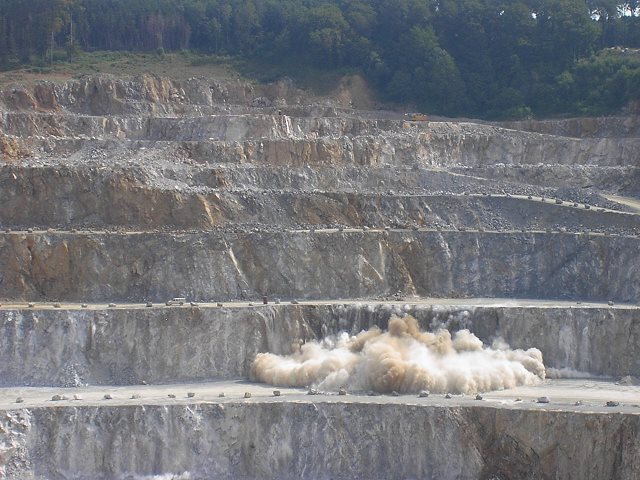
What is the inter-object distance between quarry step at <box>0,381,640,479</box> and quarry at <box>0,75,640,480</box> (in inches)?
2.9

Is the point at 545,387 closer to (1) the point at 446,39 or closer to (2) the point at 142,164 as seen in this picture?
(2) the point at 142,164

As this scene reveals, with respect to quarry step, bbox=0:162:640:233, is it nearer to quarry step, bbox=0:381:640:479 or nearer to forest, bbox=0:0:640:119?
quarry step, bbox=0:381:640:479

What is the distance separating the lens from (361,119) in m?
88.8

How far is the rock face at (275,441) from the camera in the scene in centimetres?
4728

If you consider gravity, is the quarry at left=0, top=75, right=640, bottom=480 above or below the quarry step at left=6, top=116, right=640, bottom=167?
below

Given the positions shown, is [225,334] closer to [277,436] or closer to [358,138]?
[277,436]

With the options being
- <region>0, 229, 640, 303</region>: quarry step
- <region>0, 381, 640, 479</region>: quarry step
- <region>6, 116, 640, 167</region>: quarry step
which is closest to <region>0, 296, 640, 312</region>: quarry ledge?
<region>0, 229, 640, 303</region>: quarry step

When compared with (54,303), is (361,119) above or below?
above

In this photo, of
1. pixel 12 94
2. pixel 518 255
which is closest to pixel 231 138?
pixel 12 94

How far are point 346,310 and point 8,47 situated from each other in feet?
194

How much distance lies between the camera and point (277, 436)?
48500 millimetres

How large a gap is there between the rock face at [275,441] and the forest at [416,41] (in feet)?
174

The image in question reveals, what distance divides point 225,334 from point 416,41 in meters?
54.5

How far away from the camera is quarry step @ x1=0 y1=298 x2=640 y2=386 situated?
55656 mm
